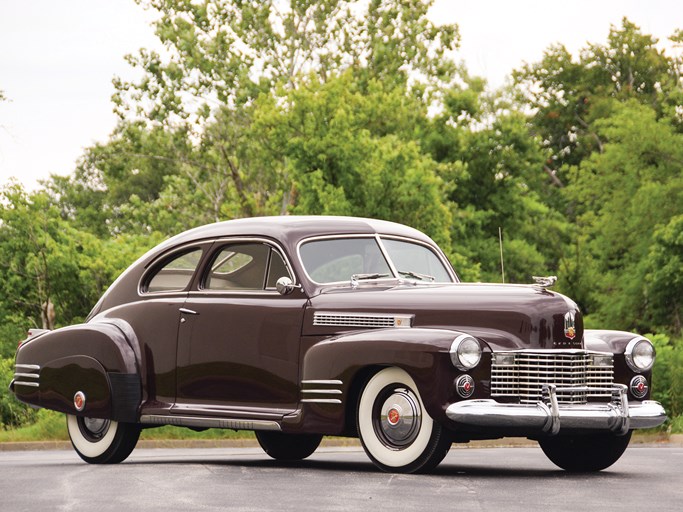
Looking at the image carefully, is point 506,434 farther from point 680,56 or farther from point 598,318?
point 680,56

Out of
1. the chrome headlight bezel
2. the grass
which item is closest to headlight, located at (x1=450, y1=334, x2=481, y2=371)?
the chrome headlight bezel

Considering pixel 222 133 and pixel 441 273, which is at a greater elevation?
pixel 222 133

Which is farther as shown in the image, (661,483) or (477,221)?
(477,221)

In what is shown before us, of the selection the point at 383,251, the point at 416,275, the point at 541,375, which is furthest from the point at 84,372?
the point at 541,375

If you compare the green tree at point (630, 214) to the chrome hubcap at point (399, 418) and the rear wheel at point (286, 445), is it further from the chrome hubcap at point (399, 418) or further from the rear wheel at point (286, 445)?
the chrome hubcap at point (399, 418)

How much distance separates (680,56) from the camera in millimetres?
55250

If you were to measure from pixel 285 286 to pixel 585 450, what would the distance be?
2.97 meters

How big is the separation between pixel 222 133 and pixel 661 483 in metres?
37.7

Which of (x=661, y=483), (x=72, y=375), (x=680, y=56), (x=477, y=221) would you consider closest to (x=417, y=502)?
(x=661, y=483)

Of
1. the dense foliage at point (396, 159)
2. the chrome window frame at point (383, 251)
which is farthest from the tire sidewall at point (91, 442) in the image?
the dense foliage at point (396, 159)

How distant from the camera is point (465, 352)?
33.6 ft

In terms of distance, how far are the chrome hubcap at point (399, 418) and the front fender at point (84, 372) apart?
9.19 feet

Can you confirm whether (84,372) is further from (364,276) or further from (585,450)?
(585,450)

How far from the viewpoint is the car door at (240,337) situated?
37.4 ft
